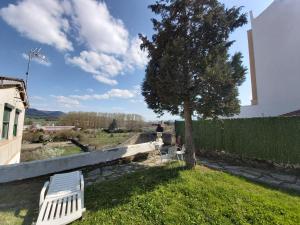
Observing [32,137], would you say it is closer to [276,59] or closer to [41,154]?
[41,154]

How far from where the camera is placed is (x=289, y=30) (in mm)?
14758

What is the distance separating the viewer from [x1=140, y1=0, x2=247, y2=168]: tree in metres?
6.53

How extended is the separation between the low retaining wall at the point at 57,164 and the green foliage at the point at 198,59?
10.7 ft

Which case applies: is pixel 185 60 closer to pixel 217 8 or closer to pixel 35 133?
pixel 217 8

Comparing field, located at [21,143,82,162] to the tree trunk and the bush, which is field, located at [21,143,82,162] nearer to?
the bush

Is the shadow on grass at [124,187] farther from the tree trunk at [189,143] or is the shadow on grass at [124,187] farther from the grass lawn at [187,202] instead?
the tree trunk at [189,143]

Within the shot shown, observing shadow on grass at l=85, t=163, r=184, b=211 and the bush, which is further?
the bush

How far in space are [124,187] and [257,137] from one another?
23.3 feet

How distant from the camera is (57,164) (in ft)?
21.3

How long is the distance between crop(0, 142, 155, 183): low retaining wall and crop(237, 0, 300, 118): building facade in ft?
44.0

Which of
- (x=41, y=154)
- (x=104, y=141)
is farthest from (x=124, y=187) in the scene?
(x=104, y=141)

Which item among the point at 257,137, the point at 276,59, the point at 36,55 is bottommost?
the point at 257,137

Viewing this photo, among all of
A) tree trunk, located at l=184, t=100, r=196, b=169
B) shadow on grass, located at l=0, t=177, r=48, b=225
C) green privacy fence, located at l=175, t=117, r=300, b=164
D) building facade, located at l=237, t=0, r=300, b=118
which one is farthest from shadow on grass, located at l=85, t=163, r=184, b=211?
building facade, located at l=237, t=0, r=300, b=118

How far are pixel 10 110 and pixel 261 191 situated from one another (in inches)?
432
